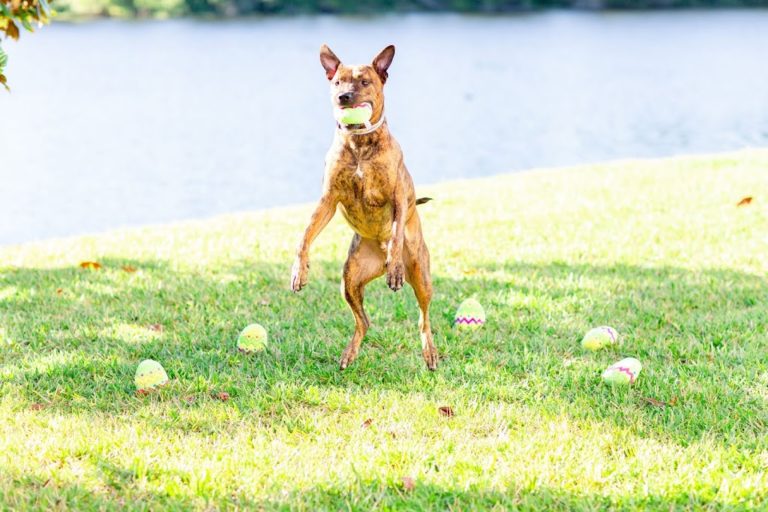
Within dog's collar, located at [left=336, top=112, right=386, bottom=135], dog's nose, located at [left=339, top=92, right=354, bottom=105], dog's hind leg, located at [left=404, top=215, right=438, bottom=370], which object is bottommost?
dog's hind leg, located at [left=404, top=215, right=438, bottom=370]

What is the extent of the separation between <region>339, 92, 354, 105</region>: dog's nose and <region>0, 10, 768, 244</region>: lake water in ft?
35.1

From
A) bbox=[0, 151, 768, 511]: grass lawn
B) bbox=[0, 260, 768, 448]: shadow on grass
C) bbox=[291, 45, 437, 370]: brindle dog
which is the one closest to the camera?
bbox=[0, 151, 768, 511]: grass lawn

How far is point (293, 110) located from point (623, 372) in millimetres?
21169

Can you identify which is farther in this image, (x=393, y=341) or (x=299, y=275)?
(x=393, y=341)

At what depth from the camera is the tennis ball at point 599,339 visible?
488 centimetres

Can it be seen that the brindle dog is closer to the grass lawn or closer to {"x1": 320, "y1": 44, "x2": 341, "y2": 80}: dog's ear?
{"x1": 320, "y1": 44, "x2": 341, "y2": 80}: dog's ear

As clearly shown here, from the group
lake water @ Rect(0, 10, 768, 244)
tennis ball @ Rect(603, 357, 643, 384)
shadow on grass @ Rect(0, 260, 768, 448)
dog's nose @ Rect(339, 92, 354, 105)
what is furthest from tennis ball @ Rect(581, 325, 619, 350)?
lake water @ Rect(0, 10, 768, 244)

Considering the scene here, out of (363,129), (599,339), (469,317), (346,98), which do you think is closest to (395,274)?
(363,129)

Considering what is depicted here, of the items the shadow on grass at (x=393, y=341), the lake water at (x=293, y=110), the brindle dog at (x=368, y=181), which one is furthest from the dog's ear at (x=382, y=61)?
the lake water at (x=293, y=110)

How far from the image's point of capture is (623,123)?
22.5 m

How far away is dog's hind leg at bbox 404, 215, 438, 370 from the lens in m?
4.30

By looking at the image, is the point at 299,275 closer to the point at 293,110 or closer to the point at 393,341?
the point at 393,341

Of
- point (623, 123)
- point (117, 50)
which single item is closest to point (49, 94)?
point (117, 50)

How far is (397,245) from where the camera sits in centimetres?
399
